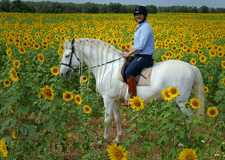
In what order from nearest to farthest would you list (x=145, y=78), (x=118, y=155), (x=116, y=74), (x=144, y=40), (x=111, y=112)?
(x=118, y=155) < (x=144, y=40) < (x=145, y=78) < (x=116, y=74) < (x=111, y=112)

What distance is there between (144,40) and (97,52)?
107 cm

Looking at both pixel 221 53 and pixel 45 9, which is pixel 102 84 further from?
pixel 45 9

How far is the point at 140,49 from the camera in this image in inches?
177

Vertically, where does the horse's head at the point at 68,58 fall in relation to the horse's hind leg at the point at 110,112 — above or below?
above

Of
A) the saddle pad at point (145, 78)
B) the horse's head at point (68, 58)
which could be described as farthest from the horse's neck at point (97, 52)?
the saddle pad at point (145, 78)

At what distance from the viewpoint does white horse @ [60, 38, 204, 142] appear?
4.53 meters

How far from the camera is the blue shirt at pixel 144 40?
4.50m

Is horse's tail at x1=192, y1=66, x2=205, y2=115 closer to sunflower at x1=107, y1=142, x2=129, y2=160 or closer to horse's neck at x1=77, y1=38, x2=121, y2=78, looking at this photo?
horse's neck at x1=77, y1=38, x2=121, y2=78

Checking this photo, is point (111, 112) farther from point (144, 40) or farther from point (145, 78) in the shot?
point (144, 40)

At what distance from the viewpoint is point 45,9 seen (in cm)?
4275

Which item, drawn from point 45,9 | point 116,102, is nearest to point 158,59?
point 116,102

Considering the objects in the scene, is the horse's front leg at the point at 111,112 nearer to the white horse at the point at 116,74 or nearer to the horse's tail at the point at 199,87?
the white horse at the point at 116,74

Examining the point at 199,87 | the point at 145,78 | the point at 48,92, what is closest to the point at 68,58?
the point at 145,78

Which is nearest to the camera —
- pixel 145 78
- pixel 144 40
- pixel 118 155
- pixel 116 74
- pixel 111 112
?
pixel 118 155
